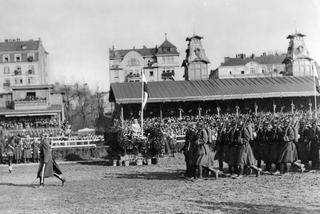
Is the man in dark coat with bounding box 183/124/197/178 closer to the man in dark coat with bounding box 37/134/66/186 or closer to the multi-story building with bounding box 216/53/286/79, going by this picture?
the man in dark coat with bounding box 37/134/66/186

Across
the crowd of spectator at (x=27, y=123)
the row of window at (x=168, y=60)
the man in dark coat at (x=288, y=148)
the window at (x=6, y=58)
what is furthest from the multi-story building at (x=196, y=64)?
the window at (x=6, y=58)

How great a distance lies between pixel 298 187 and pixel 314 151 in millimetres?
4532

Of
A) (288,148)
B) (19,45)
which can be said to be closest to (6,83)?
(19,45)

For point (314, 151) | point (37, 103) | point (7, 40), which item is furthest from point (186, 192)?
point (7, 40)

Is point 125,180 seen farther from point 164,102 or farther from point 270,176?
point 164,102

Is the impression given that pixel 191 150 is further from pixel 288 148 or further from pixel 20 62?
pixel 20 62

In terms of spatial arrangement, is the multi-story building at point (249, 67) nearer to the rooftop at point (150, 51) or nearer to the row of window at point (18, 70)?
the rooftop at point (150, 51)

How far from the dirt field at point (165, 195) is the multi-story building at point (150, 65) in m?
71.5

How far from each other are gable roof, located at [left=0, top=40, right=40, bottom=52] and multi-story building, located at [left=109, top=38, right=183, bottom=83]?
14588 millimetres

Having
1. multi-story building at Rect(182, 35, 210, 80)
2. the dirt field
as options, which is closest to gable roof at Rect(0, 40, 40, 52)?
multi-story building at Rect(182, 35, 210, 80)

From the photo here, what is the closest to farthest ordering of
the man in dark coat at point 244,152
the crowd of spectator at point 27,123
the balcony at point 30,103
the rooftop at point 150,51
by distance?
the man in dark coat at point 244,152 → the crowd of spectator at point 27,123 → the balcony at point 30,103 → the rooftop at point 150,51

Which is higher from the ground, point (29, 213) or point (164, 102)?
point (164, 102)

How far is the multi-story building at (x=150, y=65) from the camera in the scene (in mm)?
88188

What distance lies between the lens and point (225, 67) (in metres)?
93.1
